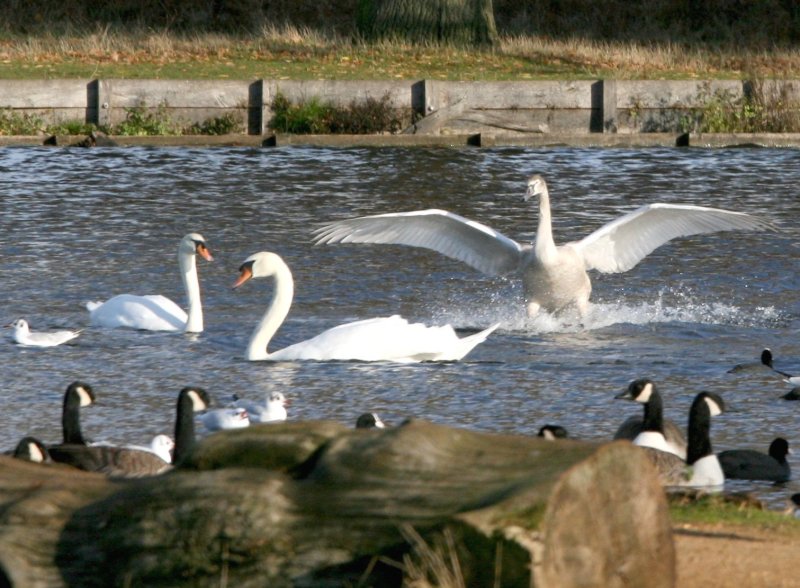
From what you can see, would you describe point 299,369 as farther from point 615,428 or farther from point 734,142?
point 734,142

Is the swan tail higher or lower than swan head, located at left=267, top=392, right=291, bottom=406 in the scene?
lower

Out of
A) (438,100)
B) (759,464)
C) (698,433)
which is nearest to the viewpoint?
(759,464)

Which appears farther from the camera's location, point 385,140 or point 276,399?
point 385,140

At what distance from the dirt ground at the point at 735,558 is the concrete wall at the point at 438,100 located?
1913 cm

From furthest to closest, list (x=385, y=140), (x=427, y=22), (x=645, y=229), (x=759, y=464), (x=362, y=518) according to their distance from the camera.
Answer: (x=427, y=22) → (x=385, y=140) → (x=645, y=229) → (x=759, y=464) → (x=362, y=518)

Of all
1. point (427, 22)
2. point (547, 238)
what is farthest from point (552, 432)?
point (427, 22)

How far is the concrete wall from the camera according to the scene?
24781 millimetres

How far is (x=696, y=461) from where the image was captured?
26.9 feet

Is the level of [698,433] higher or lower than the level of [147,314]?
higher

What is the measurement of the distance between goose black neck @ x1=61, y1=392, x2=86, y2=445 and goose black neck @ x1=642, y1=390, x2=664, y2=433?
301cm

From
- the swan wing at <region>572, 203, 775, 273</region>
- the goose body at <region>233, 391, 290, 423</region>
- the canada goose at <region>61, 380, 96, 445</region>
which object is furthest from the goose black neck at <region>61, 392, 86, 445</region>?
the swan wing at <region>572, 203, 775, 273</region>

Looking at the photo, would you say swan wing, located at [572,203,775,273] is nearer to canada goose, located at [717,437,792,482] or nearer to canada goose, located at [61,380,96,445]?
canada goose, located at [717,437,792,482]

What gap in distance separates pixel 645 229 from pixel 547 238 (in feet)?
3.16

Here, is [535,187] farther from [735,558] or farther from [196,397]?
[735,558]
